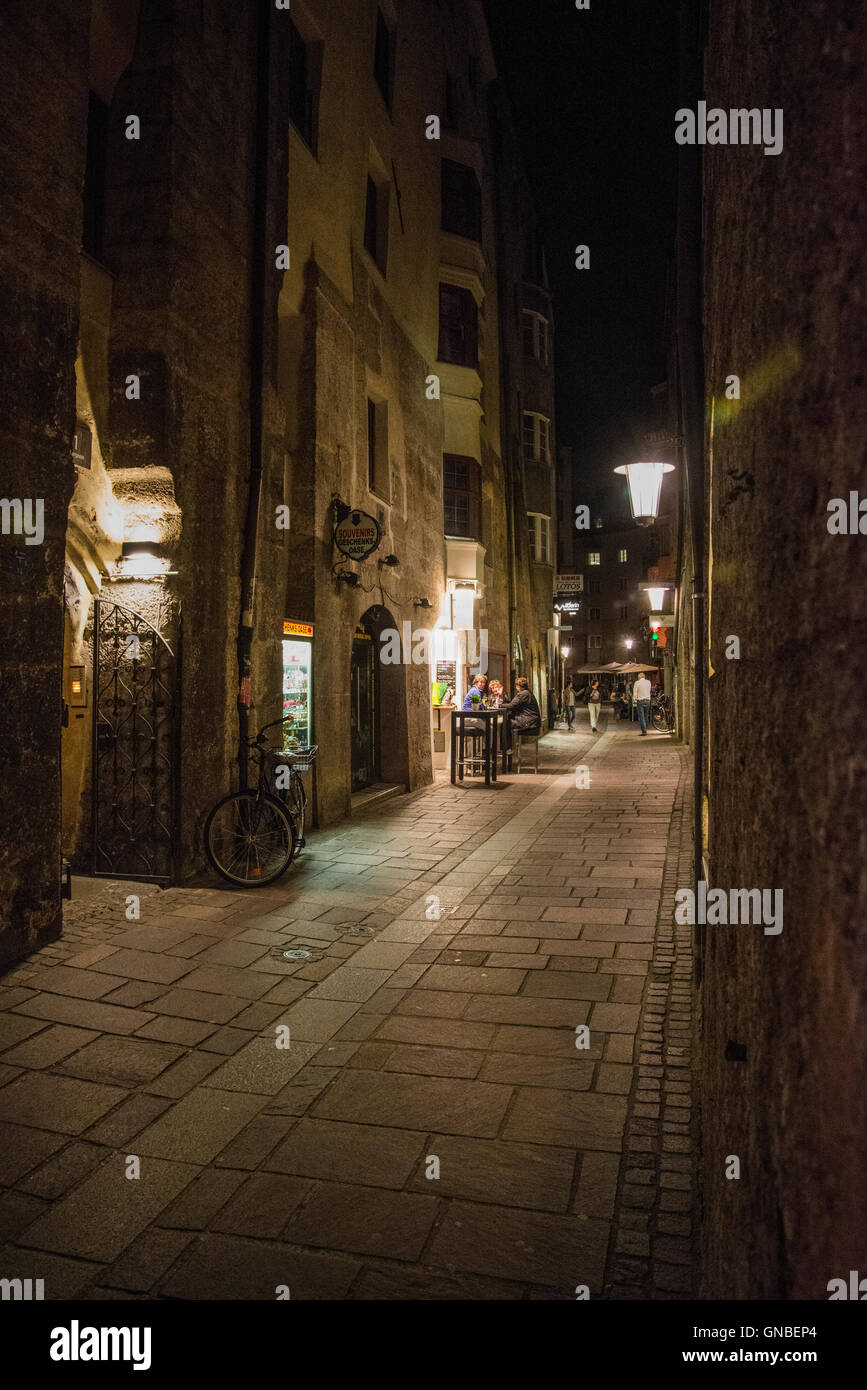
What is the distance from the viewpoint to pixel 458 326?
63.0ft

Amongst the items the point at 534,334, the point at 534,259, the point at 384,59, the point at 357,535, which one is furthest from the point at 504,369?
the point at 357,535

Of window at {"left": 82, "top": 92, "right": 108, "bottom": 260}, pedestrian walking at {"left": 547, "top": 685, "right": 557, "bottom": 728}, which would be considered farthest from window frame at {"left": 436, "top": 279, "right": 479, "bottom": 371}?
pedestrian walking at {"left": 547, "top": 685, "right": 557, "bottom": 728}

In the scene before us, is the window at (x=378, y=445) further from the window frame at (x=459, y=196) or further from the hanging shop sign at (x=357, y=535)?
the window frame at (x=459, y=196)

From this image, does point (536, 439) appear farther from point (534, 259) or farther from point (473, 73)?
point (473, 73)

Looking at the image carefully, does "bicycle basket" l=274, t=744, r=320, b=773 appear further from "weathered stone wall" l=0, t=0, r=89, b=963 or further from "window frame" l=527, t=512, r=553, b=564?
"window frame" l=527, t=512, r=553, b=564

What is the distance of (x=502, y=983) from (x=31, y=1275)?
3.14 m

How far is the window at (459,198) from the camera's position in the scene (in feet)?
62.1

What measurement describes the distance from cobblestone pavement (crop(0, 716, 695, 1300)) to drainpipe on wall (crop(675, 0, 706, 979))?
4.11 ft

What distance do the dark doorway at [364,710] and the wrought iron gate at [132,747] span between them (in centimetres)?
586

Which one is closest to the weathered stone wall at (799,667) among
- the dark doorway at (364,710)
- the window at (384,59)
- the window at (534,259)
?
the dark doorway at (364,710)

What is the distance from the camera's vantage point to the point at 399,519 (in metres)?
15.0

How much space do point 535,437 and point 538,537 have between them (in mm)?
3748

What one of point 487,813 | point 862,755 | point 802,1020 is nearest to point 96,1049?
point 802,1020

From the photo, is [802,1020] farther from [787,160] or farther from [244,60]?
[244,60]
